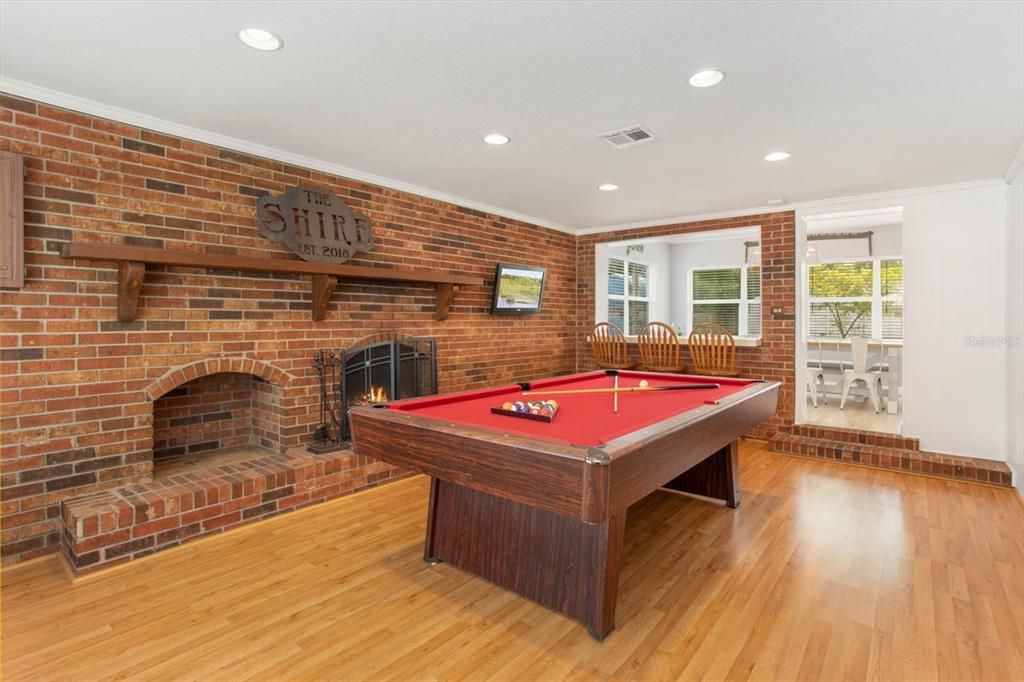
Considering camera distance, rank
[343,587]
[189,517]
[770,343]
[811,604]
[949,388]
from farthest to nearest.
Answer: [770,343] < [949,388] < [189,517] < [343,587] < [811,604]

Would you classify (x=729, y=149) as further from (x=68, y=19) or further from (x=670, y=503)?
(x=68, y=19)

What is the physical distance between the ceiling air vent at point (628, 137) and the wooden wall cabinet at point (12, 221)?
2.98 meters

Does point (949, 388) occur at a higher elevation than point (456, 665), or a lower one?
higher

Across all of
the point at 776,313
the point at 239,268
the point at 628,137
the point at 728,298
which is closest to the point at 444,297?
the point at 239,268

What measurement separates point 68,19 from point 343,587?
2.51 metres

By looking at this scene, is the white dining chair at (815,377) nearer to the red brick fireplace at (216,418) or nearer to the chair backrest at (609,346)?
the chair backrest at (609,346)

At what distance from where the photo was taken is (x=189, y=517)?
2742 millimetres

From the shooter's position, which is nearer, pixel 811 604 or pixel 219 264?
pixel 811 604

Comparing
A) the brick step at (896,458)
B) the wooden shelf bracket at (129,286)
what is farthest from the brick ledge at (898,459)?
the wooden shelf bracket at (129,286)

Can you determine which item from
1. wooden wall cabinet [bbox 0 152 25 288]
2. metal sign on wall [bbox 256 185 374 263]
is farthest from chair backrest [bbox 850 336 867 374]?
wooden wall cabinet [bbox 0 152 25 288]

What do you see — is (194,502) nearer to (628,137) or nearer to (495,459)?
(495,459)

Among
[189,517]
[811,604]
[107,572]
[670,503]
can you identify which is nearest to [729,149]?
[670,503]

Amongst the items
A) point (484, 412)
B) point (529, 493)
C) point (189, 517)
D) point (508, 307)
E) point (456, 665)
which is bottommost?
point (456, 665)

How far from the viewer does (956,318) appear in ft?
13.7
